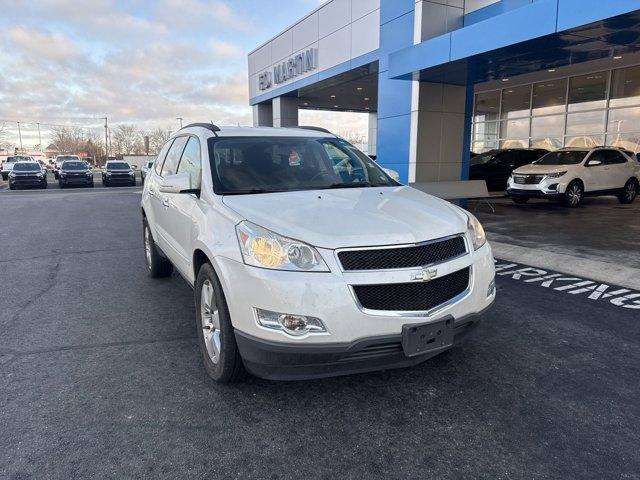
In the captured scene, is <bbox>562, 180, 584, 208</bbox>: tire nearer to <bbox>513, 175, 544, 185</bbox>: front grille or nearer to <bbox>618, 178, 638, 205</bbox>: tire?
<bbox>513, 175, 544, 185</bbox>: front grille

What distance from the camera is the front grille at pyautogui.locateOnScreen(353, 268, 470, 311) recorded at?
2680mm

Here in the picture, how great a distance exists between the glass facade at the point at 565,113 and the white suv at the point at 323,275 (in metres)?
19.0

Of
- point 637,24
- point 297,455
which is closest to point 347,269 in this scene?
point 297,455

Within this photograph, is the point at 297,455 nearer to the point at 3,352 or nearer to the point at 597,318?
the point at 3,352

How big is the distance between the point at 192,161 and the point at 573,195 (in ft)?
43.0

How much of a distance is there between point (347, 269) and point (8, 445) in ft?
6.92

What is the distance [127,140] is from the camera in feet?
357

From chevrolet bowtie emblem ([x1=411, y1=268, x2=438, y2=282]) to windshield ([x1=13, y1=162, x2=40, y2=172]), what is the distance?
3007cm

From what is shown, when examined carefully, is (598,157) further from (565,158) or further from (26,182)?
(26,182)

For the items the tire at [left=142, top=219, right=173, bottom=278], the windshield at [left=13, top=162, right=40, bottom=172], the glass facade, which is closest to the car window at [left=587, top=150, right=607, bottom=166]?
the glass facade

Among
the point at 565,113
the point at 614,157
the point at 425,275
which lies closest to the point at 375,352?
the point at 425,275

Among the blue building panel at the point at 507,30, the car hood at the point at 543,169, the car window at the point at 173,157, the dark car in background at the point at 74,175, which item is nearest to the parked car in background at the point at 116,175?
the dark car in background at the point at 74,175

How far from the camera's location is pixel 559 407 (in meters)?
3.00

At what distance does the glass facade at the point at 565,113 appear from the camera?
18438 millimetres
